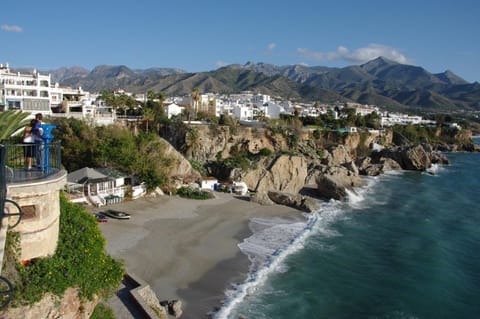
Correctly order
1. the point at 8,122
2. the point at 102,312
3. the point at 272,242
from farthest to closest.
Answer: the point at 272,242 → the point at 102,312 → the point at 8,122

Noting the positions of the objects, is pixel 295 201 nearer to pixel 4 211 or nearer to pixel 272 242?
pixel 272 242

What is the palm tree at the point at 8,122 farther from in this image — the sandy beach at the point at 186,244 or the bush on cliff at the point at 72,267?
the sandy beach at the point at 186,244

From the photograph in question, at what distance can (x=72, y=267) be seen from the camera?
8.56m

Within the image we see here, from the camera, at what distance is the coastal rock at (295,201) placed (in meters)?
28.3

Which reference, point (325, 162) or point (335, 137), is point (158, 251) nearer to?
point (325, 162)

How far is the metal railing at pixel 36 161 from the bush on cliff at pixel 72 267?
52.8 inches

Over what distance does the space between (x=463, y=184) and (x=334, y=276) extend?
35.3 m

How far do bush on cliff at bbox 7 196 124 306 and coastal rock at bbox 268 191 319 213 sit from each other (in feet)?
63.3

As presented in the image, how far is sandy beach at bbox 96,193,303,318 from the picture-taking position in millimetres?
15133

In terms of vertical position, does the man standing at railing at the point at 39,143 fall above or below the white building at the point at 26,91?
below

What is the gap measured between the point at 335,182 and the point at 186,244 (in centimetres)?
1862

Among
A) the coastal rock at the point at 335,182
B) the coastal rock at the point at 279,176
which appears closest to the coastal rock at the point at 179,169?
the coastal rock at the point at 279,176

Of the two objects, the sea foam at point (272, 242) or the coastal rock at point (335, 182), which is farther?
the coastal rock at point (335, 182)

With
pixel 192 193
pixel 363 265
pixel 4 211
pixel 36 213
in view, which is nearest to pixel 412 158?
pixel 192 193
